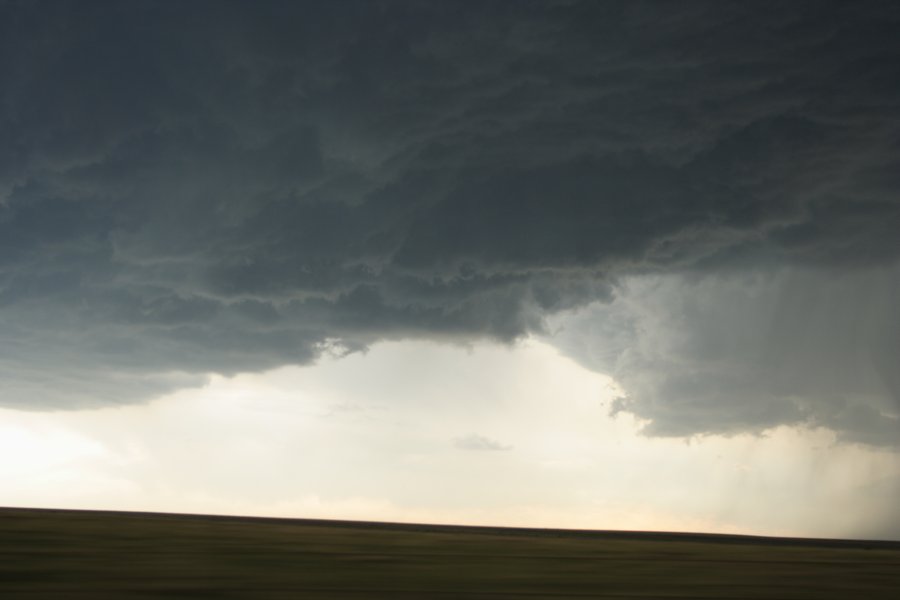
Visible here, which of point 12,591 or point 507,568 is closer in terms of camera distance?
point 12,591

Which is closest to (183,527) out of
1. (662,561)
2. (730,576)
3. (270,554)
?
(270,554)

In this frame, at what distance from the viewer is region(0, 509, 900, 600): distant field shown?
30.2ft

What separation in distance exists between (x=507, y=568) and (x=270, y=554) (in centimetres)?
308

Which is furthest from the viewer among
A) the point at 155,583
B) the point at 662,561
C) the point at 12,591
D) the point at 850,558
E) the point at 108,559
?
the point at 850,558

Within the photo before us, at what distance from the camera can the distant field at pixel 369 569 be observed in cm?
920

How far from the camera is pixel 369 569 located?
10.7 m

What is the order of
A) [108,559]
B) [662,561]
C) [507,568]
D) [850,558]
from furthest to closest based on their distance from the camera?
[850,558] → [662,561] → [507,568] → [108,559]

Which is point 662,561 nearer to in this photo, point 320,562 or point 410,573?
point 410,573

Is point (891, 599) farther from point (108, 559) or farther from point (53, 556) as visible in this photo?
point (53, 556)

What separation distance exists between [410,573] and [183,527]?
6.43 meters

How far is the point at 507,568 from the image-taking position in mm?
11273

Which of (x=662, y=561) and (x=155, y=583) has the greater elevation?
(x=662, y=561)

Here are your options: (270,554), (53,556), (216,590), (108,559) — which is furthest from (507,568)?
(53,556)

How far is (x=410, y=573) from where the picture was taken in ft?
34.8
